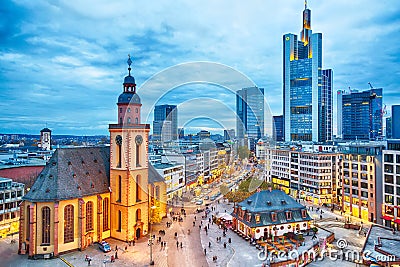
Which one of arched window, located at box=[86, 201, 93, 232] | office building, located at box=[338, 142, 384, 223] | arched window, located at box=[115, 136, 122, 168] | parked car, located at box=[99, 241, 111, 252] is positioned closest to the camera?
parked car, located at box=[99, 241, 111, 252]

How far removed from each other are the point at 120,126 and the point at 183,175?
35.8 metres

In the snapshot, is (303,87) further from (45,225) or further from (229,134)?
(45,225)

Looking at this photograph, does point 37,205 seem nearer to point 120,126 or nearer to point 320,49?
point 120,126

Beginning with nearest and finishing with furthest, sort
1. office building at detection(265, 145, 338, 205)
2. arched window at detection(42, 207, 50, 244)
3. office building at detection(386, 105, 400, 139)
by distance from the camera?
arched window at detection(42, 207, 50, 244) → office building at detection(386, 105, 400, 139) → office building at detection(265, 145, 338, 205)

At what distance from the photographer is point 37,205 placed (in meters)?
34.7

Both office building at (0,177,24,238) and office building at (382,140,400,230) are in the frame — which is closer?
→ office building at (0,177,24,238)

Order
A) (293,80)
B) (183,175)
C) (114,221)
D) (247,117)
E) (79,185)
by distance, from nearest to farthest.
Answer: (79,185) → (114,221) → (247,117) → (183,175) → (293,80)

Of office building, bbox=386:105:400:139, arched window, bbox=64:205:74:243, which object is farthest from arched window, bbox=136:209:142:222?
office building, bbox=386:105:400:139

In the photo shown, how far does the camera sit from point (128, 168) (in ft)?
128

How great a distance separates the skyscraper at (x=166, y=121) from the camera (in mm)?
24556

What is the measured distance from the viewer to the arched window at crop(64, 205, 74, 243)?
35.7 m

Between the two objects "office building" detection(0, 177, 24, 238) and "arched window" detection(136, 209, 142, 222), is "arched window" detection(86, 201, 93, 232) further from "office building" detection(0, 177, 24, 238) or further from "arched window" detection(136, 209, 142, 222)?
"office building" detection(0, 177, 24, 238)

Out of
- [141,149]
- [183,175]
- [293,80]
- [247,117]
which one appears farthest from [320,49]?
[141,149]

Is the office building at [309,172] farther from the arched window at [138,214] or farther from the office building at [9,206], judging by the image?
the office building at [9,206]
